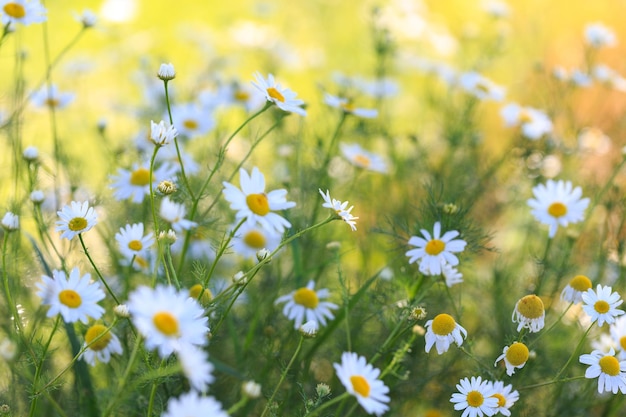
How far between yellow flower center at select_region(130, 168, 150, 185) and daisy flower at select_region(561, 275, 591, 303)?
33.8 inches

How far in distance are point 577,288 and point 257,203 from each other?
62cm

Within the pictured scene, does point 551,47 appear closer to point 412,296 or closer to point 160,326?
point 412,296

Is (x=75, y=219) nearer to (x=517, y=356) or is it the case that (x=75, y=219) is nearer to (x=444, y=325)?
(x=444, y=325)

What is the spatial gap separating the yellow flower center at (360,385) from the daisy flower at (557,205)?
695mm

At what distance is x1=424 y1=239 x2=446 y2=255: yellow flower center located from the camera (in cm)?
129

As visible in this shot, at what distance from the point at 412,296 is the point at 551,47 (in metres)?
2.71

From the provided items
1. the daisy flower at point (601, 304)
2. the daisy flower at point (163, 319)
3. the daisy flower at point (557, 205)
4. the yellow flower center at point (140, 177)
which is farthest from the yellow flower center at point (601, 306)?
the yellow flower center at point (140, 177)

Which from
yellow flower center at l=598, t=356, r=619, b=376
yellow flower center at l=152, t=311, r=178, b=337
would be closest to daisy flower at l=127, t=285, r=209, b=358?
yellow flower center at l=152, t=311, r=178, b=337

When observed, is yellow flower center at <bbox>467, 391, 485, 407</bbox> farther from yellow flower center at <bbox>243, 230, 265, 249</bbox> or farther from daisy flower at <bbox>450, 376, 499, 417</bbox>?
yellow flower center at <bbox>243, 230, 265, 249</bbox>

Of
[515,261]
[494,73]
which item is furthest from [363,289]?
[494,73]

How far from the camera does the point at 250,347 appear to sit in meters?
1.56

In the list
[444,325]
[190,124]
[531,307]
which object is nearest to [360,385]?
[444,325]

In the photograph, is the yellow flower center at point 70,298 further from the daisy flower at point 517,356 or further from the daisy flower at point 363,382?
the daisy flower at point 517,356

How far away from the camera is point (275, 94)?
51.0 inches
